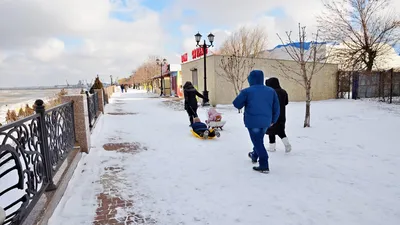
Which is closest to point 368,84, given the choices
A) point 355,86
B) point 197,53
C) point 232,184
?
point 355,86

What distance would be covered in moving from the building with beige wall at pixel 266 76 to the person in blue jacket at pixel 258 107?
452 inches

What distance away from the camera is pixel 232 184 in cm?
381

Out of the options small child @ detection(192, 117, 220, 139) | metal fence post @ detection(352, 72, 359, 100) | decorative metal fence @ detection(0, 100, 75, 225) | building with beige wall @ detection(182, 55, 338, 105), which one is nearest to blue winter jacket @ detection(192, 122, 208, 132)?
small child @ detection(192, 117, 220, 139)

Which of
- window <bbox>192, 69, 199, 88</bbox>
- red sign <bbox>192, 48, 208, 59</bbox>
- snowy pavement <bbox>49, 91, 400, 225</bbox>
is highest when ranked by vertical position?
red sign <bbox>192, 48, 208, 59</bbox>

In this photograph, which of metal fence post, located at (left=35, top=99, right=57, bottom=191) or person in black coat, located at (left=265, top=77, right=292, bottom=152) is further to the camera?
person in black coat, located at (left=265, top=77, right=292, bottom=152)

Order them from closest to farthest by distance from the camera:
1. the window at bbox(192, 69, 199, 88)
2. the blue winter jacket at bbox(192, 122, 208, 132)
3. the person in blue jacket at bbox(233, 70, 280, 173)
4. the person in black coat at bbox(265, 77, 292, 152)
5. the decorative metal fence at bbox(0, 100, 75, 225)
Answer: the decorative metal fence at bbox(0, 100, 75, 225), the person in blue jacket at bbox(233, 70, 280, 173), the person in black coat at bbox(265, 77, 292, 152), the blue winter jacket at bbox(192, 122, 208, 132), the window at bbox(192, 69, 199, 88)

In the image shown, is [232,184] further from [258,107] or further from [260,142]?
[258,107]

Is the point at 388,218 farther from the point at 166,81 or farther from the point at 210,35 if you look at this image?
the point at 166,81

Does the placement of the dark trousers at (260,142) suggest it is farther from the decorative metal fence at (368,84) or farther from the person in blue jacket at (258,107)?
the decorative metal fence at (368,84)

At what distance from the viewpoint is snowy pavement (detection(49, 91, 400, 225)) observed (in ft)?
9.66

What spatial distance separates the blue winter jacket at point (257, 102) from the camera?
13.4ft

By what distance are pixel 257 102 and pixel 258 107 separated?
8 cm

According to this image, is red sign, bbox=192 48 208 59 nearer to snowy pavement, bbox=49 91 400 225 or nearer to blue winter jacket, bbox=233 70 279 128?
snowy pavement, bbox=49 91 400 225

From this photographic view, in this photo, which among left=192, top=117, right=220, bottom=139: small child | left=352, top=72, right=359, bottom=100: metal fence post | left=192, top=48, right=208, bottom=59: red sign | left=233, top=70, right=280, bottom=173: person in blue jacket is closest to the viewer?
left=233, top=70, right=280, bottom=173: person in blue jacket
